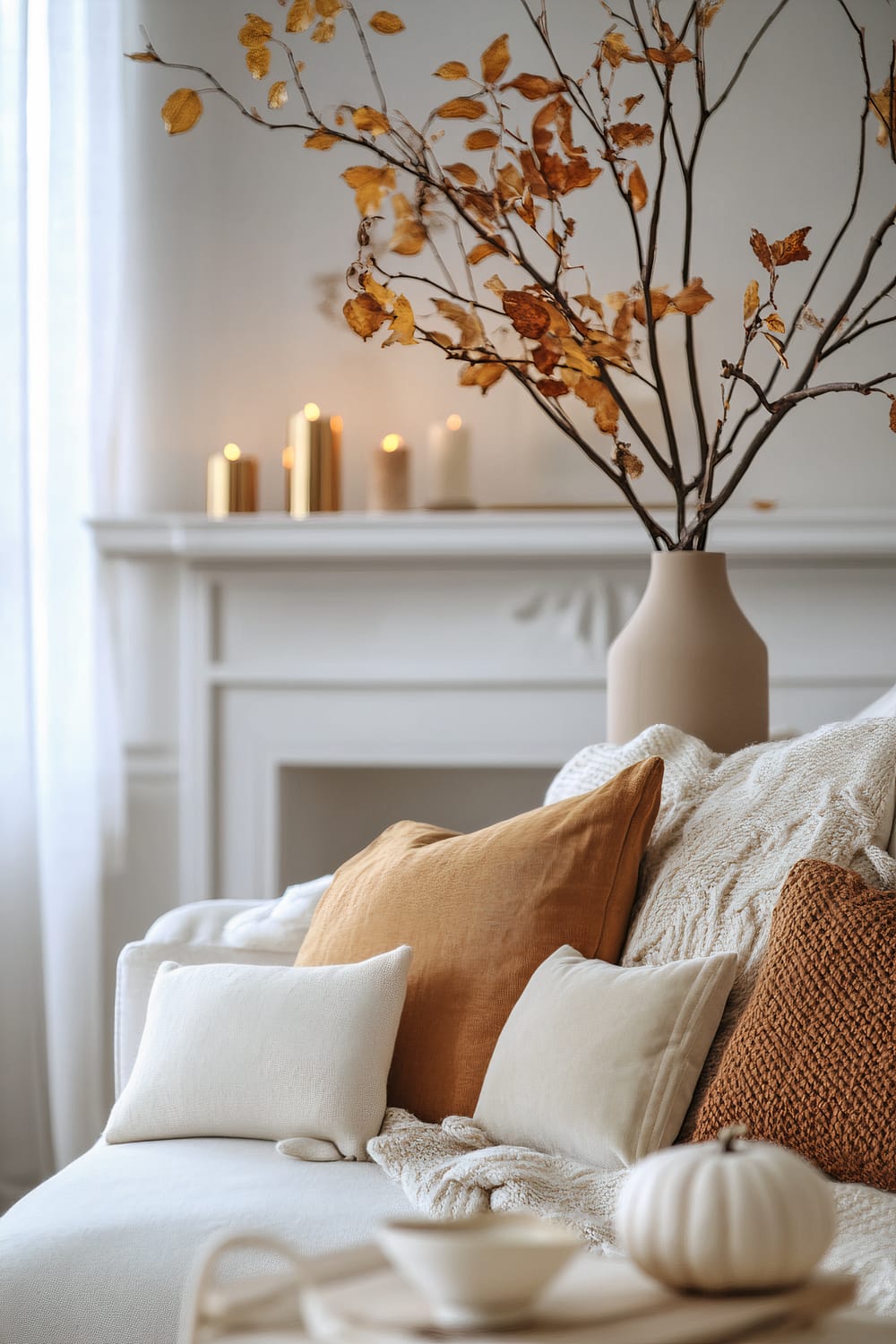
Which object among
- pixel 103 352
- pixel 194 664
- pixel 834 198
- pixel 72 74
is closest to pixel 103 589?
pixel 194 664

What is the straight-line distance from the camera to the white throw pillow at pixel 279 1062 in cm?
136

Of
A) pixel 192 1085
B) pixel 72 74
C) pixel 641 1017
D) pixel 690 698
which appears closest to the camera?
pixel 641 1017

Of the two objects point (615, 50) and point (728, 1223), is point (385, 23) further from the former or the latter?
point (728, 1223)

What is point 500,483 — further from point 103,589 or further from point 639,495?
point 103,589

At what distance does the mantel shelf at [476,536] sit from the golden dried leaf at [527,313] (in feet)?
3.20

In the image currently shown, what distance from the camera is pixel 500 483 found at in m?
2.80

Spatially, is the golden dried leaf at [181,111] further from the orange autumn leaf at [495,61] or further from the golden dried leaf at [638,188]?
the golden dried leaf at [638,188]

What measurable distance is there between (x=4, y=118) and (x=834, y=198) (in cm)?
164

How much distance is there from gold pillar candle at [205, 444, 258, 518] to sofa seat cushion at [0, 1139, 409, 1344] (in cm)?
167

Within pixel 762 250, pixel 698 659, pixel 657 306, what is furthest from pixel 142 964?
pixel 762 250

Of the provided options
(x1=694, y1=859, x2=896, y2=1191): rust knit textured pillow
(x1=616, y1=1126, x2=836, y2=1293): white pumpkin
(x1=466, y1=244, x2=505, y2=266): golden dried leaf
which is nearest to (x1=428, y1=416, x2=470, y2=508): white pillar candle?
(x1=466, y1=244, x2=505, y2=266): golden dried leaf

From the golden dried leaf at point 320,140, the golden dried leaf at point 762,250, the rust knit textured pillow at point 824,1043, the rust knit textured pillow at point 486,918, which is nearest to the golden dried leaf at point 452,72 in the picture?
the golden dried leaf at point 320,140

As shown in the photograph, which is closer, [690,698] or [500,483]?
[690,698]

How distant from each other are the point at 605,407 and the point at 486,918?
621mm
